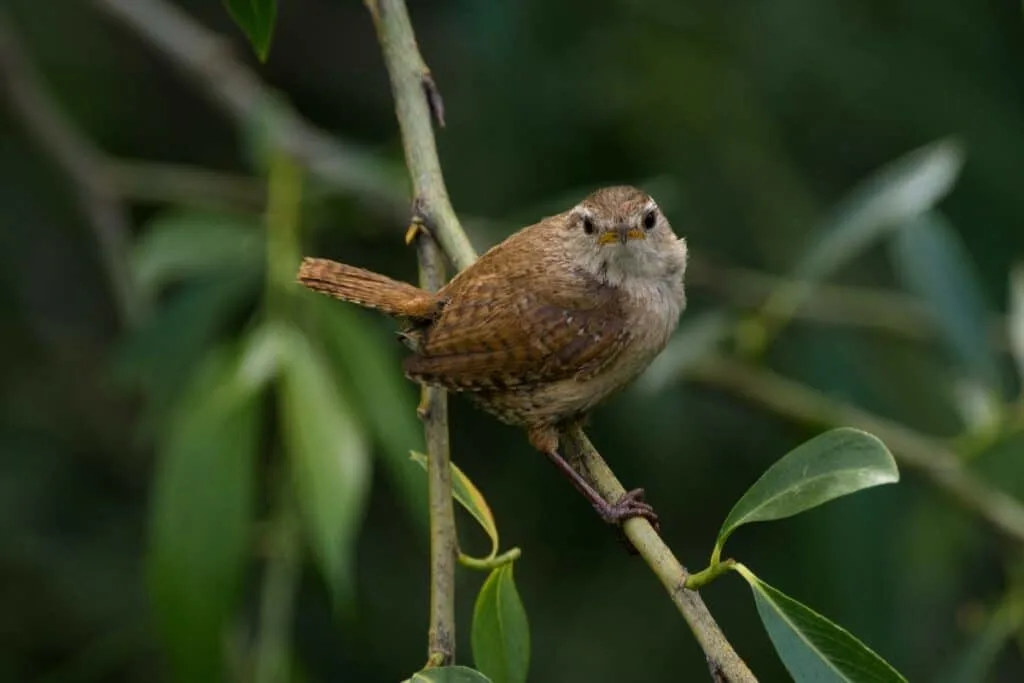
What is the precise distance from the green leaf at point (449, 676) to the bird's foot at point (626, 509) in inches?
18.9

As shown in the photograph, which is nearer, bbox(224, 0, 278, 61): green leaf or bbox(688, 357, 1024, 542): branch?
bbox(224, 0, 278, 61): green leaf

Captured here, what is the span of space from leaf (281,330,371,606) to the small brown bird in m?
0.21

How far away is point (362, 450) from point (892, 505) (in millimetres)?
1646

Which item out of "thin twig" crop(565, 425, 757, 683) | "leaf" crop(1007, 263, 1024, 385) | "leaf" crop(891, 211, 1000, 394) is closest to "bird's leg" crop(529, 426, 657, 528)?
"thin twig" crop(565, 425, 757, 683)

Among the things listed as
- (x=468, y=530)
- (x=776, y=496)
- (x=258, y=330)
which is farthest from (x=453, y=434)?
(x=776, y=496)

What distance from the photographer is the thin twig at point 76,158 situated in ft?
14.9

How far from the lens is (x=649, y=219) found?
11.1ft

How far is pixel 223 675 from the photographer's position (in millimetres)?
3121

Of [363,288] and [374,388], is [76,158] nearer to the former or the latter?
[374,388]

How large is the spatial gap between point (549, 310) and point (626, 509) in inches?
37.4

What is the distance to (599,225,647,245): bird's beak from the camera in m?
3.33

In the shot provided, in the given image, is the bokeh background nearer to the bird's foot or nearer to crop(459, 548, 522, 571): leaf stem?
the bird's foot

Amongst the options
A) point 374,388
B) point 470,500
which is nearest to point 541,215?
point 374,388

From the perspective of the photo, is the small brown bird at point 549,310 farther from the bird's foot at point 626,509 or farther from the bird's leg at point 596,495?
the bird's foot at point 626,509
